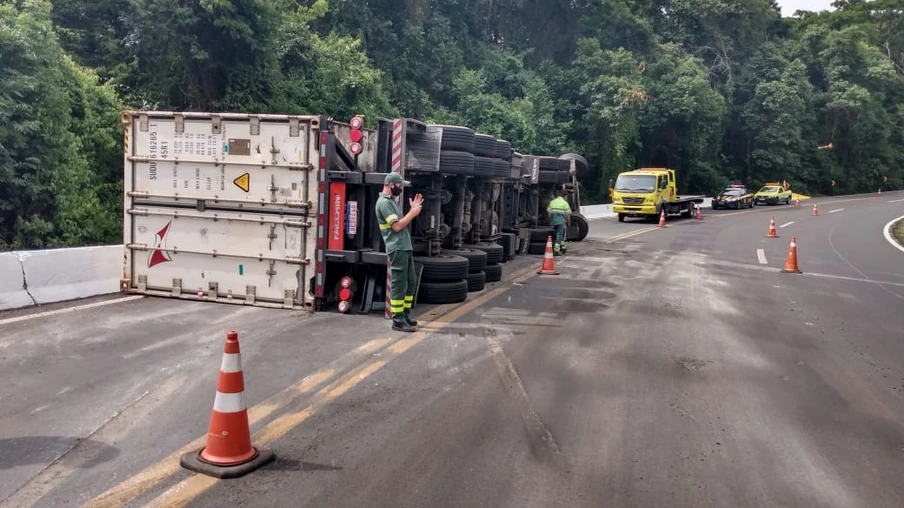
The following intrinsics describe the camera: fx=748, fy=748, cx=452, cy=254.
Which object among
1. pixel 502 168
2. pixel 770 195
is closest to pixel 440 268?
pixel 502 168

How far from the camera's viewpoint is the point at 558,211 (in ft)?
60.1

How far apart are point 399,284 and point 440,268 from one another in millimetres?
1912

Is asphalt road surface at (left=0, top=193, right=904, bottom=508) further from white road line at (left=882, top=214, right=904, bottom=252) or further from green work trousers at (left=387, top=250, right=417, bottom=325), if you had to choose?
white road line at (left=882, top=214, right=904, bottom=252)

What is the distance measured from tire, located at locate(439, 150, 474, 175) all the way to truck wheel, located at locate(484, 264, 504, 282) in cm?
269

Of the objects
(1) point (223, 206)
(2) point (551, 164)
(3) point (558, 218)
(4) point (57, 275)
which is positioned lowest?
(4) point (57, 275)

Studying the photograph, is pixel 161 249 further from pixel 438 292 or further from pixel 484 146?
pixel 484 146

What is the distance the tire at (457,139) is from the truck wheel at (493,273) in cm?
282

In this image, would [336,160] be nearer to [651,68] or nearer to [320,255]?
[320,255]

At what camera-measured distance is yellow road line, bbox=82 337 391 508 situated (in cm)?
434

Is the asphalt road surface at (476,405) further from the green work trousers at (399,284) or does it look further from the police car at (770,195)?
the police car at (770,195)

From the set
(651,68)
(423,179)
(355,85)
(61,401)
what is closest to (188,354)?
(61,401)

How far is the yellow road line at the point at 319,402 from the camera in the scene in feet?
14.4

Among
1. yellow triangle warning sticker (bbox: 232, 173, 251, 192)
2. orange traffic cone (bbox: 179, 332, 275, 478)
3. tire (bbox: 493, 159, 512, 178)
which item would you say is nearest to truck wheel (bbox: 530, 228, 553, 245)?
tire (bbox: 493, 159, 512, 178)

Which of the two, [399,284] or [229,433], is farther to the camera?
[399,284]
